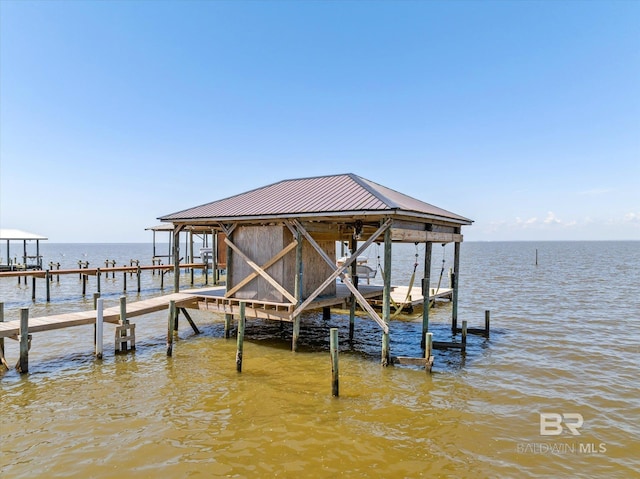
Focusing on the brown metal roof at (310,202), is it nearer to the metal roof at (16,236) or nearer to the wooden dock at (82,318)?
the wooden dock at (82,318)

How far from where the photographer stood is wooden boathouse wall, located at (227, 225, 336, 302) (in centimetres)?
1362

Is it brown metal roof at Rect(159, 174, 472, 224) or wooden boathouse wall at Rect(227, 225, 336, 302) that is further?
wooden boathouse wall at Rect(227, 225, 336, 302)

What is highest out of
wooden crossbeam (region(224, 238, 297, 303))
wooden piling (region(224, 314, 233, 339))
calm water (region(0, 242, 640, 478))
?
wooden crossbeam (region(224, 238, 297, 303))

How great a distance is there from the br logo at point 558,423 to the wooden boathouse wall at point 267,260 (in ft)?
26.2

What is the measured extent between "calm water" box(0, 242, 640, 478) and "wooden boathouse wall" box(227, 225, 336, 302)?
192cm

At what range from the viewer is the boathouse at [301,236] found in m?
11.9

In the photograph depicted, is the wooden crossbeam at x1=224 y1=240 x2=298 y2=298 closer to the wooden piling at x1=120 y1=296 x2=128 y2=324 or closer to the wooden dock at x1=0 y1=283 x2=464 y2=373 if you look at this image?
the wooden dock at x1=0 y1=283 x2=464 y2=373

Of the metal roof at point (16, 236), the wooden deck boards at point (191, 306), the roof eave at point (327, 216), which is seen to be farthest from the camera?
the metal roof at point (16, 236)

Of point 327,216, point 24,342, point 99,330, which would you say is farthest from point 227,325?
point 327,216

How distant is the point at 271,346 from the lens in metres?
14.0

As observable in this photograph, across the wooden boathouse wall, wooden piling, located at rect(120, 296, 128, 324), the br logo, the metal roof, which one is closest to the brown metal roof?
the wooden boathouse wall

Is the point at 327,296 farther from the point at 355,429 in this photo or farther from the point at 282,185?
the point at 355,429

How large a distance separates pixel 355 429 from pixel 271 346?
6593mm

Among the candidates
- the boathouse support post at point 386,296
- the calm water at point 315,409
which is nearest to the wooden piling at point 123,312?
the calm water at point 315,409
